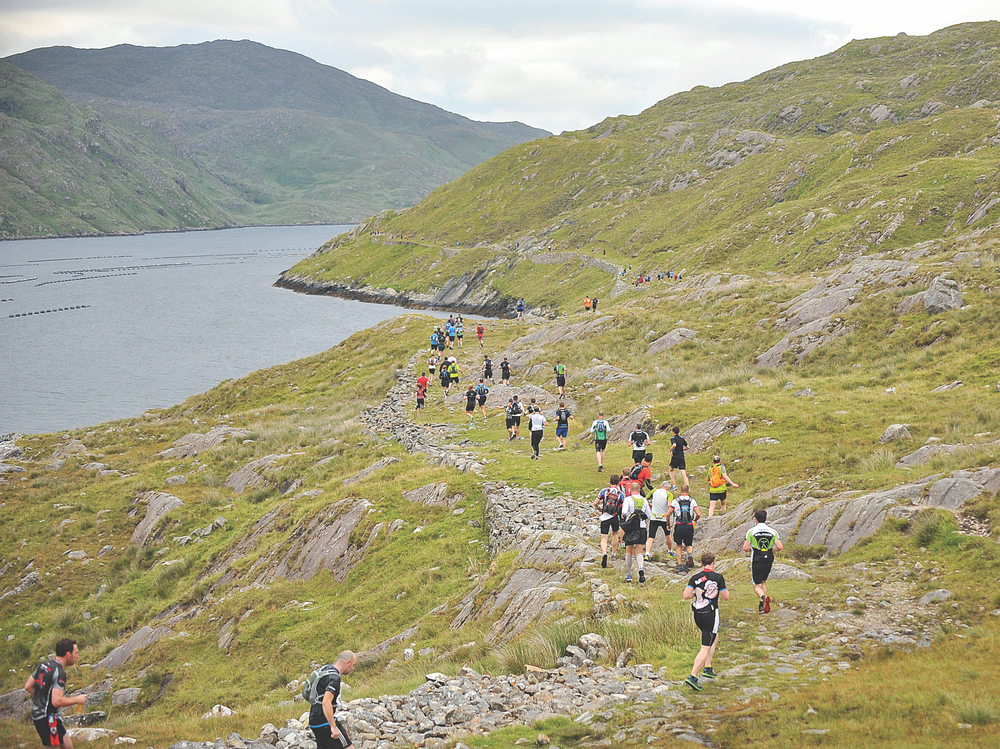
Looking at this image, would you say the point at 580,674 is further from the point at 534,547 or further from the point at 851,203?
Result: the point at 851,203

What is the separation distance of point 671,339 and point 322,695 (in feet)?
129

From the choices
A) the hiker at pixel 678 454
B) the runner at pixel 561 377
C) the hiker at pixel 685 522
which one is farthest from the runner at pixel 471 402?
the hiker at pixel 685 522

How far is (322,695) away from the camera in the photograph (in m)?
10.5

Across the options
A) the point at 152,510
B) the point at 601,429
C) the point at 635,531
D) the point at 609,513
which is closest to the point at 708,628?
the point at 635,531

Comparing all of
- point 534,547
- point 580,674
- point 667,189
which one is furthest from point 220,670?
point 667,189

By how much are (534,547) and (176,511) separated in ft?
82.5

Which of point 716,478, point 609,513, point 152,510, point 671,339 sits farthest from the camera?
point 671,339

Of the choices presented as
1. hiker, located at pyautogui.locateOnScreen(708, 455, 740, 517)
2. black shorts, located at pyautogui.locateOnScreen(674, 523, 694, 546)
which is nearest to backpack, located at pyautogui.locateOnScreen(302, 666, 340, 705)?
black shorts, located at pyautogui.locateOnScreen(674, 523, 694, 546)

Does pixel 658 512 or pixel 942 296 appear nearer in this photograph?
pixel 658 512

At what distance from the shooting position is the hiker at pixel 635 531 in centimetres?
1633

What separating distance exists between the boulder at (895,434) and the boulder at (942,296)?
1506 centimetres

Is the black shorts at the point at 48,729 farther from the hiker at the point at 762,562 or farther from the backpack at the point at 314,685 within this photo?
the hiker at the point at 762,562

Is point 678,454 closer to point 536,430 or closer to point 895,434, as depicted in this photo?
point 895,434

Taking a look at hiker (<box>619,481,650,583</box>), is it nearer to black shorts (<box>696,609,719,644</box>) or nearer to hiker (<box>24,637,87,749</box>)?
black shorts (<box>696,609,719,644</box>)
